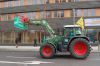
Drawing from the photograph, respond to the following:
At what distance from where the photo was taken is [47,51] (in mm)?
23375

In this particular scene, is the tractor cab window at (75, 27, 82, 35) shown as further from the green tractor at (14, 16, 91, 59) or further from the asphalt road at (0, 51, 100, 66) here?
the asphalt road at (0, 51, 100, 66)

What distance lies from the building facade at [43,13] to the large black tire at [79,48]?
2652 centimetres

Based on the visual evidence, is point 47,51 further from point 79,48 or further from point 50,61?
point 79,48

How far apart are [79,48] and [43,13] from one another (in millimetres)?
31900

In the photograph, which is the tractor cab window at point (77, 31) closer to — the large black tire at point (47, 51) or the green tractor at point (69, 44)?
the green tractor at point (69, 44)

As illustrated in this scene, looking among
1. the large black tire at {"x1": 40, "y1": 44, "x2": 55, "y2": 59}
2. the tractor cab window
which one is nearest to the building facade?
the tractor cab window

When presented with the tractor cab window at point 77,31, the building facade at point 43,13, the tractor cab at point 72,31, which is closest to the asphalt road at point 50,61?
the tractor cab at point 72,31

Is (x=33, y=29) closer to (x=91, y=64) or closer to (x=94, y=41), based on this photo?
(x=94, y=41)

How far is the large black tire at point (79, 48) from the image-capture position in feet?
73.9

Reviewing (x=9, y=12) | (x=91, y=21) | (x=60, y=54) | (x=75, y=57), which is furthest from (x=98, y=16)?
(x=75, y=57)

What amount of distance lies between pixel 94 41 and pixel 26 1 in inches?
611

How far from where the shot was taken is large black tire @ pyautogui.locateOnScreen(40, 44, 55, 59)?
75.5ft

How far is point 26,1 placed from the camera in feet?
184

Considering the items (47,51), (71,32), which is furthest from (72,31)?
(47,51)
